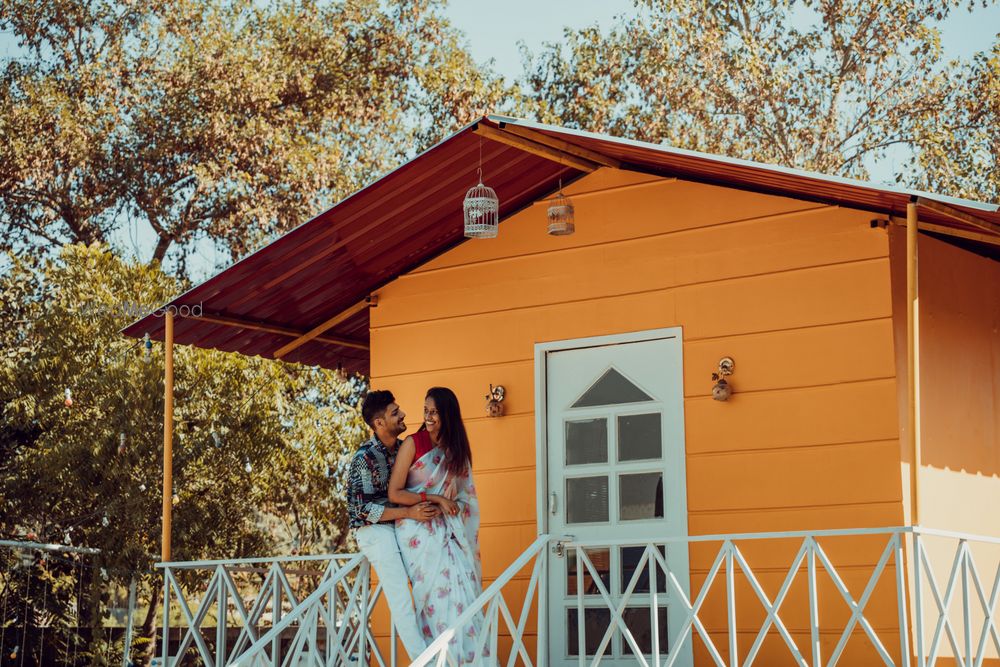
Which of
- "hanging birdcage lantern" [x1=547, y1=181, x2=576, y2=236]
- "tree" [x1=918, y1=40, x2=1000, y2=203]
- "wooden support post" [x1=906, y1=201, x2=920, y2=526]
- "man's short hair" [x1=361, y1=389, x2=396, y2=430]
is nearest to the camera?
"wooden support post" [x1=906, y1=201, x2=920, y2=526]

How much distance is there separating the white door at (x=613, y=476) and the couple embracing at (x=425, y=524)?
0.73 meters

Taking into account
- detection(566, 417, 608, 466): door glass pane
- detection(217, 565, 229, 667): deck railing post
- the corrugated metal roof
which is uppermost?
the corrugated metal roof

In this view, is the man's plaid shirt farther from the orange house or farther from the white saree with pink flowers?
the orange house

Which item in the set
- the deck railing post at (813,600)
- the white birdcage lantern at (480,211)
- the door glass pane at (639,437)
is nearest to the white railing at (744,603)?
the deck railing post at (813,600)

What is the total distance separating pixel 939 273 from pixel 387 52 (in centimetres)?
1170

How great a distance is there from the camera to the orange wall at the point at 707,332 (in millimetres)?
5938

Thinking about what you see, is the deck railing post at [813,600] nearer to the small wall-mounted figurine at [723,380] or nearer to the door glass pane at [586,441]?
the small wall-mounted figurine at [723,380]

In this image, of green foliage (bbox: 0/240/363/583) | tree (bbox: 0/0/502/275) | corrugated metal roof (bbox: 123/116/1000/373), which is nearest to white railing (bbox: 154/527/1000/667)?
corrugated metal roof (bbox: 123/116/1000/373)

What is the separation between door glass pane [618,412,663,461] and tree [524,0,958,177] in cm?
1064

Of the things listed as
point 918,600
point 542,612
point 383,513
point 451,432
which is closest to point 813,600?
point 918,600

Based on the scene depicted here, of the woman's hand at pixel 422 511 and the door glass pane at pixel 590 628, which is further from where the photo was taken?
the door glass pane at pixel 590 628

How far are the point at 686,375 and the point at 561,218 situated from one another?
118 cm

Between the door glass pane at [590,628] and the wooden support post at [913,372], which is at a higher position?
the wooden support post at [913,372]

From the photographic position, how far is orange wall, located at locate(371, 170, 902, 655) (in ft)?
19.5
